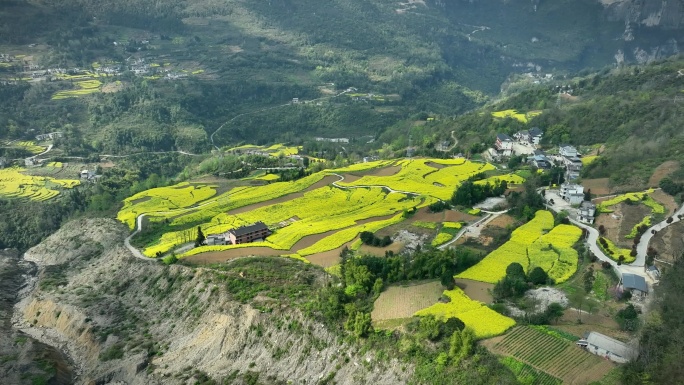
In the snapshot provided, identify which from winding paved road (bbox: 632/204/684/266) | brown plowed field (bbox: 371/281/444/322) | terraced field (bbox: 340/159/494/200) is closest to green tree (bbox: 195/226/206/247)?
terraced field (bbox: 340/159/494/200)

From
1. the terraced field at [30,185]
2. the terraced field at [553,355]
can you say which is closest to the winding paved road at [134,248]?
the terraced field at [30,185]

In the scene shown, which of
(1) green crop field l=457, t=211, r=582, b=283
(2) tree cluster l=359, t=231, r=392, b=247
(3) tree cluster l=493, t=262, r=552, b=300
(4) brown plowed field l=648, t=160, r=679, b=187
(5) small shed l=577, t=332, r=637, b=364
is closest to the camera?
(5) small shed l=577, t=332, r=637, b=364

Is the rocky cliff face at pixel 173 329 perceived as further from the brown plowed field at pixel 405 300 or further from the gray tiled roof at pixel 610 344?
the gray tiled roof at pixel 610 344

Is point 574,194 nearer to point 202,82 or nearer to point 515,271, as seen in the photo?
point 515,271

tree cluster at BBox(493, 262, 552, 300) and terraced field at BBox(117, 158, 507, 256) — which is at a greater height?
tree cluster at BBox(493, 262, 552, 300)

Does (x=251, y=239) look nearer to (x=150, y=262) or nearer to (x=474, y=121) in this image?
(x=150, y=262)

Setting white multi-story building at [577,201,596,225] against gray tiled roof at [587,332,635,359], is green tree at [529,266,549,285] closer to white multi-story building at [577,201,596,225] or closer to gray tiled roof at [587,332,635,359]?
gray tiled roof at [587,332,635,359]
